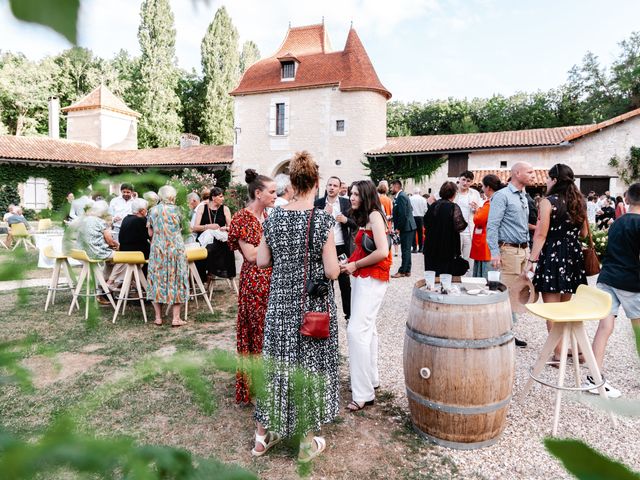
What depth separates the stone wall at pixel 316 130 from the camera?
22.1 metres

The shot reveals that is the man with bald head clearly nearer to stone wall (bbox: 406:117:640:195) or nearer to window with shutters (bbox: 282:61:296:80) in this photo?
stone wall (bbox: 406:117:640:195)

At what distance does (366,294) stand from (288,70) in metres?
22.6

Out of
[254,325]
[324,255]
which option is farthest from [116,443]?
[254,325]

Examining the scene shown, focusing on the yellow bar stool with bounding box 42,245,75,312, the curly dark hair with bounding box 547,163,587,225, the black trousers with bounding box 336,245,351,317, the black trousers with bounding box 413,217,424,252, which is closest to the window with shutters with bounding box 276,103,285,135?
the black trousers with bounding box 413,217,424,252

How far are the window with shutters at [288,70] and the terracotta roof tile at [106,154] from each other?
16.3ft

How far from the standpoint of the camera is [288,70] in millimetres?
24000

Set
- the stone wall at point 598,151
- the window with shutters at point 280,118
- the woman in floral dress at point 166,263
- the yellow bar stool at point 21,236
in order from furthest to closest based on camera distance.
→ the window with shutters at point 280,118, the stone wall at point 598,151, the woman in floral dress at point 166,263, the yellow bar stool at point 21,236

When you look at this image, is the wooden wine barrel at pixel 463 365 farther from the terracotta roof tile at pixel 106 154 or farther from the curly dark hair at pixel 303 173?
the terracotta roof tile at pixel 106 154

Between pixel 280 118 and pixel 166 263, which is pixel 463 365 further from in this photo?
pixel 280 118

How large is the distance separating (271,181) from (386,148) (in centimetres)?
1904

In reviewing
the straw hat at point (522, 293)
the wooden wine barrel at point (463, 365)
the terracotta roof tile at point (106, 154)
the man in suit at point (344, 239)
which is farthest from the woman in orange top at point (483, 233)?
the terracotta roof tile at point (106, 154)

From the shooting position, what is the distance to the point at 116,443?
1.61 ft

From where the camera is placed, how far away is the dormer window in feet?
78.2

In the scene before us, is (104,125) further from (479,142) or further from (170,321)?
(170,321)
